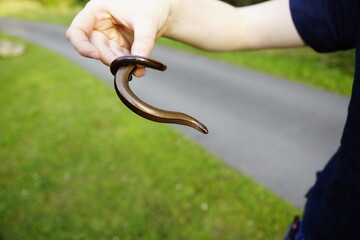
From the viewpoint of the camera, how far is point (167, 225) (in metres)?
3.61

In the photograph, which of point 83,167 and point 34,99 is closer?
point 83,167

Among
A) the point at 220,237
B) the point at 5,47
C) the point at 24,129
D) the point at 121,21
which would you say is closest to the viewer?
the point at 121,21

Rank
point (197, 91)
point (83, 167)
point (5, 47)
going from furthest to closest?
point (5, 47), point (197, 91), point (83, 167)

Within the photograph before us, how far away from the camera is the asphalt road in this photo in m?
4.38

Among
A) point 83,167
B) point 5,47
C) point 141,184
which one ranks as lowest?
point 5,47

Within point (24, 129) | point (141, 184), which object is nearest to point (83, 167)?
point (141, 184)

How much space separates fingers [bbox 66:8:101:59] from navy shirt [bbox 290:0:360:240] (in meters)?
0.86

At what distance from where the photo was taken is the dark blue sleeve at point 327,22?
1.12 metres

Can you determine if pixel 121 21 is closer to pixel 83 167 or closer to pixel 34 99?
pixel 83 167

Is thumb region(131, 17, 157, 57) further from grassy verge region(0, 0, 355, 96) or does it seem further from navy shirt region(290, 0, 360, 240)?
grassy verge region(0, 0, 355, 96)

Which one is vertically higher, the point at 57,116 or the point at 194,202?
the point at 194,202

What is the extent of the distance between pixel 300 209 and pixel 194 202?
136cm

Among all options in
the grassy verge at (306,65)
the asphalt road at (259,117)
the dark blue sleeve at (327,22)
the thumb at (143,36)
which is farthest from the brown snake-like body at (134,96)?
the grassy verge at (306,65)

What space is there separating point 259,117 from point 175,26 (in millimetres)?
4804
